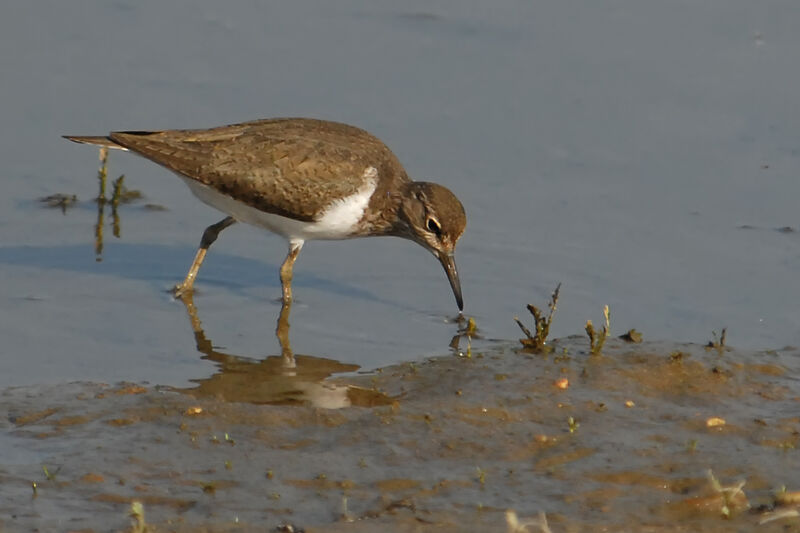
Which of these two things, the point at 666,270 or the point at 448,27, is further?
the point at 448,27

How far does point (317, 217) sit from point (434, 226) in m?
0.87

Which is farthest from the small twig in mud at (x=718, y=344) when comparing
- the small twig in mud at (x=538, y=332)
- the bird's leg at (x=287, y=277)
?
the bird's leg at (x=287, y=277)

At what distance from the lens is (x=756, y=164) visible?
36.6ft

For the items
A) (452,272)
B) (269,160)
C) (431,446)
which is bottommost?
(431,446)

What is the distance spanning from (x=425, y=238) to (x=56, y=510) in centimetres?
439

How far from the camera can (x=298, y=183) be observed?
31.2 ft

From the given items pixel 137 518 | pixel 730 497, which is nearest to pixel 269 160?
pixel 137 518

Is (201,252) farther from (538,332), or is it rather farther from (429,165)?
(538,332)

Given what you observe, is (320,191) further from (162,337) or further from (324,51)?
(324,51)

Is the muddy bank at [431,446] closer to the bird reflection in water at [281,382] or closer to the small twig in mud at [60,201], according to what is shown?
the bird reflection in water at [281,382]

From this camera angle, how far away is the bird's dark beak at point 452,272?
9.44 metres

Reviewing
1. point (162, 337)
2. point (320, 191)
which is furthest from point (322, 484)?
point (320, 191)

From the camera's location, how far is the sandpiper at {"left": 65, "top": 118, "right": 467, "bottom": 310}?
9.51 m

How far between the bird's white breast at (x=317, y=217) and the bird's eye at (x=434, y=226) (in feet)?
1.61
